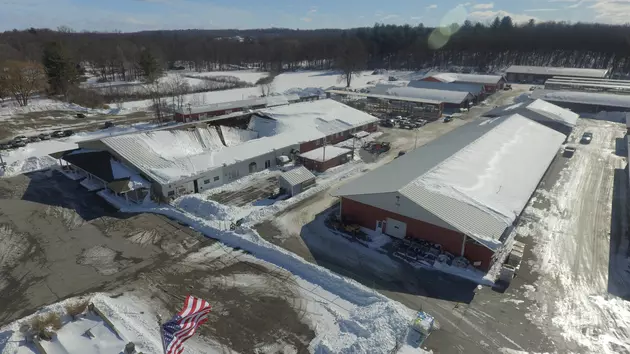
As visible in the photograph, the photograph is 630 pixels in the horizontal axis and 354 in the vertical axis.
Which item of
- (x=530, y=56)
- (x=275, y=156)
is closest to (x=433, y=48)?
(x=530, y=56)

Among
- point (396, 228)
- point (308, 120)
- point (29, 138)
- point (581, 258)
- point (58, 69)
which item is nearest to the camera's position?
point (581, 258)

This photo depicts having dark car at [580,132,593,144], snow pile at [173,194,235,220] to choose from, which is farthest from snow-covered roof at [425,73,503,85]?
snow pile at [173,194,235,220]

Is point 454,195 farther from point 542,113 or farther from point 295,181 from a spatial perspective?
point 542,113

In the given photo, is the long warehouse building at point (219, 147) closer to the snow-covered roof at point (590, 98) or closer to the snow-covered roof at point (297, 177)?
the snow-covered roof at point (297, 177)

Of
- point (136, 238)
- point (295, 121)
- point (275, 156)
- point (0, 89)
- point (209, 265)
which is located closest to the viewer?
point (209, 265)

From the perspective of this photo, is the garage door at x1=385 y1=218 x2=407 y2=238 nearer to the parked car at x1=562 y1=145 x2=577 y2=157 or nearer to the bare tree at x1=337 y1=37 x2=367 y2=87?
the parked car at x1=562 y1=145 x2=577 y2=157

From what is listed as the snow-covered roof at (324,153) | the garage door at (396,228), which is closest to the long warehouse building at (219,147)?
the snow-covered roof at (324,153)

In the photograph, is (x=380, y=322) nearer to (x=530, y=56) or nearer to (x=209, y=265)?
(x=209, y=265)

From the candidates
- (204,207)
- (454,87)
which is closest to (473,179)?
(204,207)
